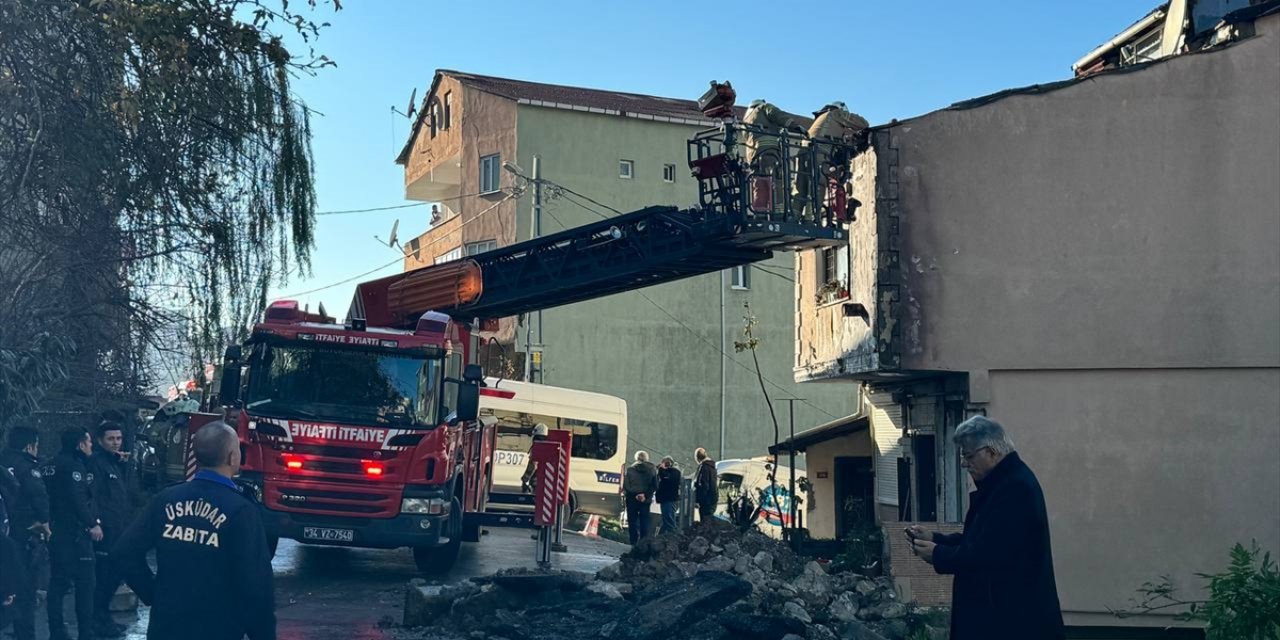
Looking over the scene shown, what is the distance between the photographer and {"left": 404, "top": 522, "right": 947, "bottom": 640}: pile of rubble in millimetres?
10852

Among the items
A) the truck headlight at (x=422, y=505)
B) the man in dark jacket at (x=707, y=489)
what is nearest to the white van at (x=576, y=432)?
the man in dark jacket at (x=707, y=489)

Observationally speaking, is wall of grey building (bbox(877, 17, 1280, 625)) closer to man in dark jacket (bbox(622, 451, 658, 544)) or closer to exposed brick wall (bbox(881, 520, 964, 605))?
exposed brick wall (bbox(881, 520, 964, 605))

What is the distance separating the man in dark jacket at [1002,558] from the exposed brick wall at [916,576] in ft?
22.8

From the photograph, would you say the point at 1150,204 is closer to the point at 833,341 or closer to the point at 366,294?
the point at 833,341

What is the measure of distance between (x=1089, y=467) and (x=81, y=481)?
1078 centimetres

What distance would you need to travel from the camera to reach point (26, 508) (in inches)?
397

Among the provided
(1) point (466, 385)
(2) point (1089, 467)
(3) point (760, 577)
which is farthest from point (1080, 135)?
(1) point (466, 385)

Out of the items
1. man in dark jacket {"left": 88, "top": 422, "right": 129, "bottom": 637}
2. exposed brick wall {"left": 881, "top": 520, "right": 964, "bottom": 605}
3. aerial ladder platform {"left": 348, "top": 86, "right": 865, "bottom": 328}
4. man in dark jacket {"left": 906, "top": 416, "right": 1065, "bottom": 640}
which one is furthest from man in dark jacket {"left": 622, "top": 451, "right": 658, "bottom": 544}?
man in dark jacket {"left": 906, "top": 416, "right": 1065, "bottom": 640}

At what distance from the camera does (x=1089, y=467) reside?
1502 centimetres

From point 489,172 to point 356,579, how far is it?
23.5 metres

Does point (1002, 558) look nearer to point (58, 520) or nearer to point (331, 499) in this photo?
point (58, 520)

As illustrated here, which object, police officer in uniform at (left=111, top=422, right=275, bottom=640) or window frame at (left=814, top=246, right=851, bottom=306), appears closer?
police officer in uniform at (left=111, top=422, right=275, bottom=640)

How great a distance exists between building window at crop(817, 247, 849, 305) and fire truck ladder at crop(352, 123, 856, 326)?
32.9 inches

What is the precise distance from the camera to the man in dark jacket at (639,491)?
2116 centimetres
